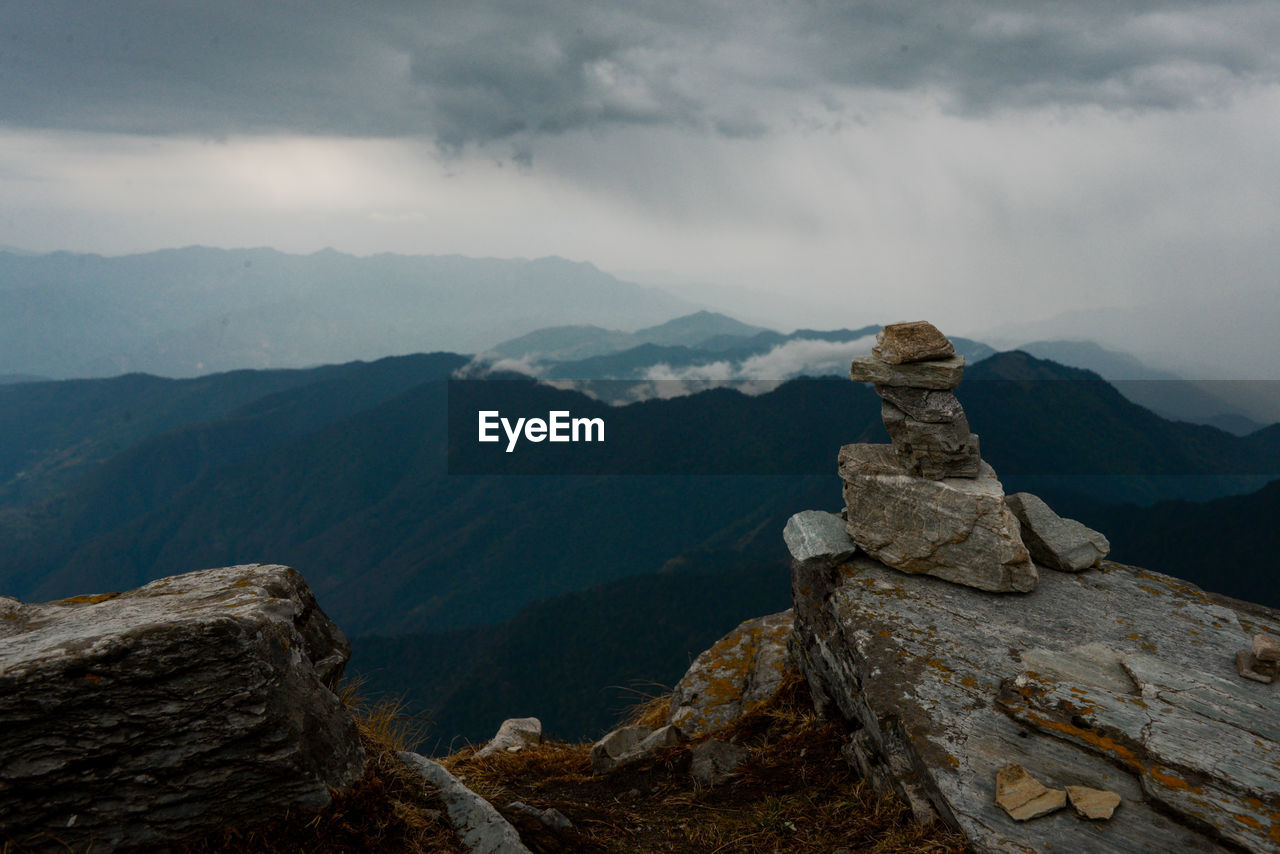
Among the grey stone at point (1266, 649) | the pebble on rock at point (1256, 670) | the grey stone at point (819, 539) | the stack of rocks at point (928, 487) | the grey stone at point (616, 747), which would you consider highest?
the stack of rocks at point (928, 487)

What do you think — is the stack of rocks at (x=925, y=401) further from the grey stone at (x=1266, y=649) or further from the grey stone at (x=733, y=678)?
the grey stone at (x=733, y=678)

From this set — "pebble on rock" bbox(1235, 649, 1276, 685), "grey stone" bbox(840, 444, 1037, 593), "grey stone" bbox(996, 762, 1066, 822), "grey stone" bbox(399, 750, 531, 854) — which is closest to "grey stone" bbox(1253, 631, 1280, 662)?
"pebble on rock" bbox(1235, 649, 1276, 685)

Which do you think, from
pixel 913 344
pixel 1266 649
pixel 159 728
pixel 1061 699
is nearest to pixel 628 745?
pixel 1061 699

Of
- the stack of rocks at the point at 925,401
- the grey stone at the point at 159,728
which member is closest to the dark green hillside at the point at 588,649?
the stack of rocks at the point at 925,401

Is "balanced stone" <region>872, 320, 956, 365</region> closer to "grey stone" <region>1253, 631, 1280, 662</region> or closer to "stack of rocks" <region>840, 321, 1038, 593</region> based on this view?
"stack of rocks" <region>840, 321, 1038, 593</region>

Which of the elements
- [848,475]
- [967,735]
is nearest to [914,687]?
[967,735]

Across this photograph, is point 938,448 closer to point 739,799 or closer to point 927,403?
point 927,403
